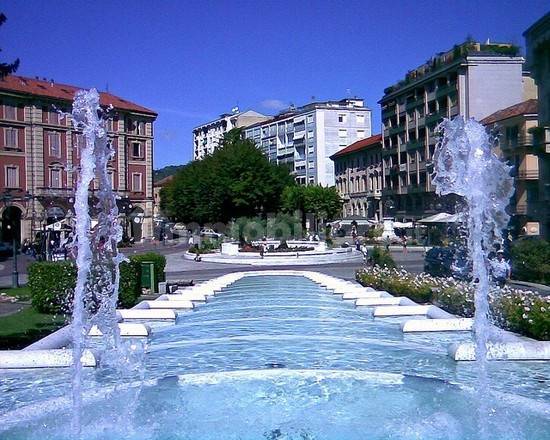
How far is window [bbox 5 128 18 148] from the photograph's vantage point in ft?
190

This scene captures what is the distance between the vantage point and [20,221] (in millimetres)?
58781

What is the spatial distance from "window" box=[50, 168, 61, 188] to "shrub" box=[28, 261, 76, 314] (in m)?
48.3

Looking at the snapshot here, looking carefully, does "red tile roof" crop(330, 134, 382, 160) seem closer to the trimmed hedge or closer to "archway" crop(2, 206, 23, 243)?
"archway" crop(2, 206, 23, 243)

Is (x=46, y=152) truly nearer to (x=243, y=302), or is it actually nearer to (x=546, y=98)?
(x=546, y=98)

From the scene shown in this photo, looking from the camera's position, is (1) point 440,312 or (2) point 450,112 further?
(2) point 450,112

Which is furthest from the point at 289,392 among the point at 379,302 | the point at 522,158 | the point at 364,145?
the point at 364,145

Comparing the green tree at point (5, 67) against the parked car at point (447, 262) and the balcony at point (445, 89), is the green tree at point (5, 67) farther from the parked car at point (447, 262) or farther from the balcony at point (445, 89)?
the balcony at point (445, 89)

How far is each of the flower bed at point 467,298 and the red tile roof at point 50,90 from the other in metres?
44.9

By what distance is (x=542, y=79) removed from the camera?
37.8m

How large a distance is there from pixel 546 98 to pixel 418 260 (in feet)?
36.8

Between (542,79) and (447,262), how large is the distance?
19.4 meters

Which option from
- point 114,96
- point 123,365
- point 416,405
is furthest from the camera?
point 114,96

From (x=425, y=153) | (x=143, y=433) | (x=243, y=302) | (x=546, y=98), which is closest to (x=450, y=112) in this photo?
(x=425, y=153)

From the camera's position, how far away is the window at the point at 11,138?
5797cm
